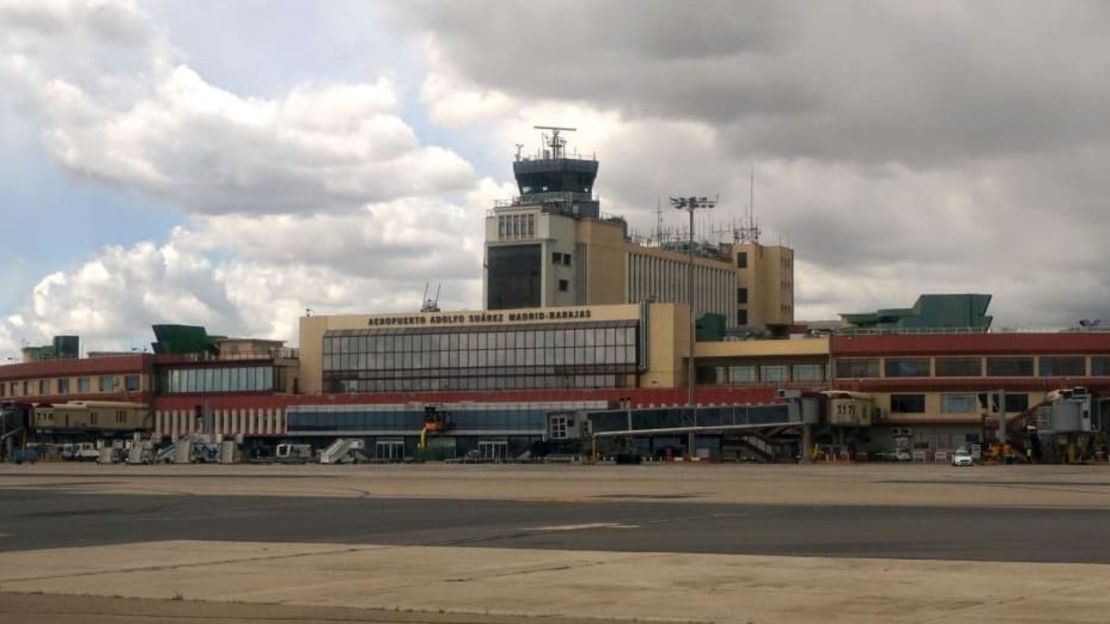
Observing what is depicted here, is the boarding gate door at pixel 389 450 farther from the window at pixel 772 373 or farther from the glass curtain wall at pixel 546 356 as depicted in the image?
the window at pixel 772 373

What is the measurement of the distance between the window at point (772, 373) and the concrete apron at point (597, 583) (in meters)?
148

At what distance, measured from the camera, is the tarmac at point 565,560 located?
23.9 m

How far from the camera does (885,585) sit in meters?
26.4

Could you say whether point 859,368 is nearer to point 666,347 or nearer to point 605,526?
point 666,347

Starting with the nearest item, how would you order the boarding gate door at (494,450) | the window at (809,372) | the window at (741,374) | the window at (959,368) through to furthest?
the window at (959,368), the window at (809,372), the window at (741,374), the boarding gate door at (494,450)

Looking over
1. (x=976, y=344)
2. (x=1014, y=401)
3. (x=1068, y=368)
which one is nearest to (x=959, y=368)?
(x=976, y=344)

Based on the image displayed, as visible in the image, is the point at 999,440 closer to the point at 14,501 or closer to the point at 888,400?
the point at 888,400

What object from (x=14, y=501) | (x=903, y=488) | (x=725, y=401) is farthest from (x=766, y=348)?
(x=14, y=501)

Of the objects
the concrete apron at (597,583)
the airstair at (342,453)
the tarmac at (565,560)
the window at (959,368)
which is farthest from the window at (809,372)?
the concrete apron at (597,583)

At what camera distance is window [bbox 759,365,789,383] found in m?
181

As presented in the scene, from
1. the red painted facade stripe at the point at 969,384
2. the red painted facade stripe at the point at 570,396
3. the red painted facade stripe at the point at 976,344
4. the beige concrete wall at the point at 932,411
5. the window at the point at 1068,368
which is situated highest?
the red painted facade stripe at the point at 976,344

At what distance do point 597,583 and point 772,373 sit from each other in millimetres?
156075

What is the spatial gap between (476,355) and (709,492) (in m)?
130

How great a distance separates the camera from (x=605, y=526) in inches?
1732
